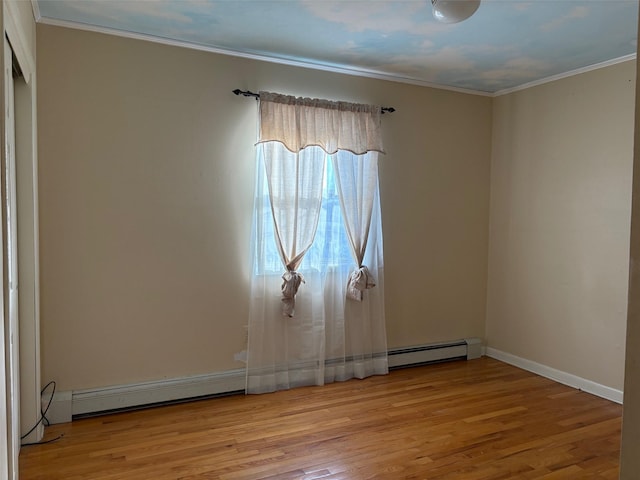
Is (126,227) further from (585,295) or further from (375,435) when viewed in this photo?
(585,295)

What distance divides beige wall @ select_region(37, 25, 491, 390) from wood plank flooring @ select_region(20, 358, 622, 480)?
18.4 inches

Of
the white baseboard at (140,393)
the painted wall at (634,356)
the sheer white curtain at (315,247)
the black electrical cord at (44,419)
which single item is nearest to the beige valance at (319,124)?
the sheer white curtain at (315,247)

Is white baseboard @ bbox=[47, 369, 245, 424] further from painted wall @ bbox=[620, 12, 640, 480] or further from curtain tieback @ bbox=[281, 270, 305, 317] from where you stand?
painted wall @ bbox=[620, 12, 640, 480]

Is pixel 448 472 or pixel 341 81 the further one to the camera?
pixel 341 81

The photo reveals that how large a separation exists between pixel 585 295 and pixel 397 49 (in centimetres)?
244

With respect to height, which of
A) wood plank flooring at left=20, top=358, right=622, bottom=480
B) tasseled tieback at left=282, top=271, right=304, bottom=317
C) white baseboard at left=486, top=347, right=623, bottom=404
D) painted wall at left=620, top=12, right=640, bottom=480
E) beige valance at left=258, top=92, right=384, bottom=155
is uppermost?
beige valance at left=258, top=92, right=384, bottom=155

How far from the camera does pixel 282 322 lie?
3693 mm

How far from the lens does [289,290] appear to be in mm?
3604

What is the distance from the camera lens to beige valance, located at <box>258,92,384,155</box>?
11.6 feet

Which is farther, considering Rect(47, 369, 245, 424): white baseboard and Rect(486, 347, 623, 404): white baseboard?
Rect(486, 347, 623, 404): white baseboard

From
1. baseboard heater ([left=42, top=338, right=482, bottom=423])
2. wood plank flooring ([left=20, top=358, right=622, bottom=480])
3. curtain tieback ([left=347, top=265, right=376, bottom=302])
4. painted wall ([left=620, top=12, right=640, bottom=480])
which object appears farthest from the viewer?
curtain tieback ([left=347, top=265, right=376, bottom=302])

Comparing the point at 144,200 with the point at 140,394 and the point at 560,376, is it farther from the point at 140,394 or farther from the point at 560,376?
the point at 560,376

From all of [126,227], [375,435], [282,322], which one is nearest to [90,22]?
[126,227]

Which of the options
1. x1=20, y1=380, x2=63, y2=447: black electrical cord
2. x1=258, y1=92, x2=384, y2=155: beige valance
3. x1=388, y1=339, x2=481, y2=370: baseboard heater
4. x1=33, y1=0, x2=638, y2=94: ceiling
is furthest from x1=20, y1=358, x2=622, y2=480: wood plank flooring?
→ x1=33, y1=0, x2=638, y2=94: ceiling
